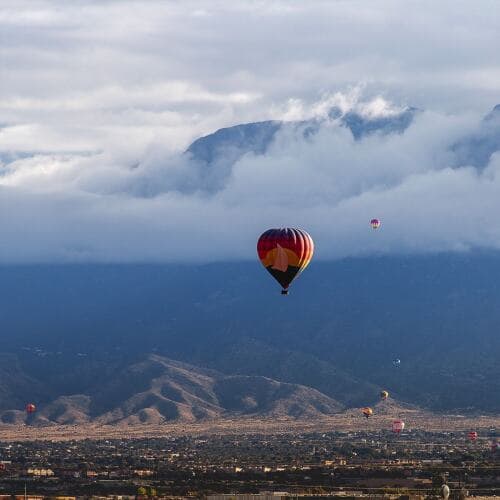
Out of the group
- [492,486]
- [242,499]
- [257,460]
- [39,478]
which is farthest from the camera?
[257,460]

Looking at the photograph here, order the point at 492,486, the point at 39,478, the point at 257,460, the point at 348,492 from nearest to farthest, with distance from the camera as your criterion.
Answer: the point at 348,492, the point at 492,486, the point at 39,478, the point at 257,460

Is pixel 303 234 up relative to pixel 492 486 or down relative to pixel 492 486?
up

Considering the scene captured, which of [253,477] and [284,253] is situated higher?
[284,253]

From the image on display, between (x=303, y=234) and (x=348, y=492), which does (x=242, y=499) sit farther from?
(x=303, y=234)

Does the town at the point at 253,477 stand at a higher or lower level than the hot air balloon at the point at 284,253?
lower

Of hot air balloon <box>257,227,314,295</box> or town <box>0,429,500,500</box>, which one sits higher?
hot air balloon <box>257,227,314,295</box>

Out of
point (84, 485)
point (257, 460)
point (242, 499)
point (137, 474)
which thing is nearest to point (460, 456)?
point (257, 460)

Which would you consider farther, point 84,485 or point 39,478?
point 39,478

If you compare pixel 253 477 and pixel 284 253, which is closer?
pixel 284 253
